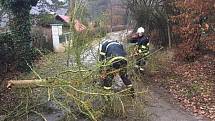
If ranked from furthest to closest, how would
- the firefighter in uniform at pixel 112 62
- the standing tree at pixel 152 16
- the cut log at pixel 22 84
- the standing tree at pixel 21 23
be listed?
the standing tree at pixel 152 16, the standing tree at pixel 21 23, the firefighter in uniform at pixel 112 62, the cut log at pixel 22 84

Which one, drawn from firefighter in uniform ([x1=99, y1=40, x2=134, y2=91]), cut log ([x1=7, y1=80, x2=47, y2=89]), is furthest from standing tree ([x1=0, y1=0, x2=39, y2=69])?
cut log ([x1=7, y1=80, x2=47, y2=89])

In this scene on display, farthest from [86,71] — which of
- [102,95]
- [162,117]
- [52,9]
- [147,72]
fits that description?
[52,9]

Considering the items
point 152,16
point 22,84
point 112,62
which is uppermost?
point 152,16

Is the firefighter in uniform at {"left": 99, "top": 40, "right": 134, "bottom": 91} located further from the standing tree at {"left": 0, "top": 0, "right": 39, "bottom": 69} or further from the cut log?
the standing tree at {"left": 0, "top": 0, "right": 39, "bottom": 69}

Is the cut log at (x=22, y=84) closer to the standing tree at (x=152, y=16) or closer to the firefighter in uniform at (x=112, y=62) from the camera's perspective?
the firefighter in uniform at (x=112, y=62)

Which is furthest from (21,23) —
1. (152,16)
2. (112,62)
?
(112,62)

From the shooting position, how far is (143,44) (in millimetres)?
12609

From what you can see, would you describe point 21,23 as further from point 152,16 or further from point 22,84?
point 22,84

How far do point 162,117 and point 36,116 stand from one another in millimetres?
2942

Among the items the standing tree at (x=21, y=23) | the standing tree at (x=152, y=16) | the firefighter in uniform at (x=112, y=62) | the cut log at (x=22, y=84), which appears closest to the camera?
the cut log at (x=22, y=84)

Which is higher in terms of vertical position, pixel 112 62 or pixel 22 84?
pixel 112 62

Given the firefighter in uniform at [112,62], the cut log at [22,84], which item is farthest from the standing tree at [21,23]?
the cut log at [22,84]

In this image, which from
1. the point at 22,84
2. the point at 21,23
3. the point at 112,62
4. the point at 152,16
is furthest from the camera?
the point at 152,16

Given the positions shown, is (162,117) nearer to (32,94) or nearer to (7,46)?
(32,94)
